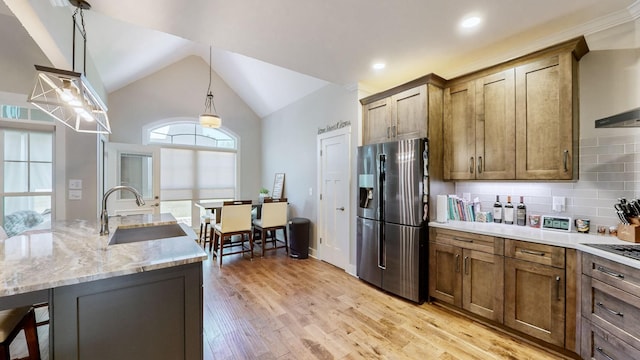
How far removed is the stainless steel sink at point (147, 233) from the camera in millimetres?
2260

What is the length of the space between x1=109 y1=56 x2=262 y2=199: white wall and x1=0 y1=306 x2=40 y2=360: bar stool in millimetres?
4299

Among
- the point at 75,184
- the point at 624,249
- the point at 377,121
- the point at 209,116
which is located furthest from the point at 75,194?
the point at 624,249

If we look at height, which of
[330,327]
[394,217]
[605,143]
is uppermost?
[605,143]

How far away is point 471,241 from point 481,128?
115cm

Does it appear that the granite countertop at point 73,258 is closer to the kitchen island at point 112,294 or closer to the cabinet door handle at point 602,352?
the kitchen island at point 112,294

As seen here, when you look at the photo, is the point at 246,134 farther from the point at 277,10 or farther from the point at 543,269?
the point at 543,269

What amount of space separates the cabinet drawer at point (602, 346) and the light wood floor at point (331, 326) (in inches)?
9.7

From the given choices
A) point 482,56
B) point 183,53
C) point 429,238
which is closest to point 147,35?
point 183,53

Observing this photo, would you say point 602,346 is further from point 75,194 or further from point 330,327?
point 75,194

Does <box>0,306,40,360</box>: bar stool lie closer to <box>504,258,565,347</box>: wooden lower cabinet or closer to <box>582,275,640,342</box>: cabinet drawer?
<box>504,258,565,347</box>: wooden lower cabinet

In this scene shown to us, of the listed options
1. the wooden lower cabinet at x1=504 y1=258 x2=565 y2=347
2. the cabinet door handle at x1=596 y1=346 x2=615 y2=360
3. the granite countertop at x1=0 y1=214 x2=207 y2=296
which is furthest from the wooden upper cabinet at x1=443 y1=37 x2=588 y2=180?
the granite countertop at x1=0 y1=214 x2=207 y2=296

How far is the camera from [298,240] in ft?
13.9

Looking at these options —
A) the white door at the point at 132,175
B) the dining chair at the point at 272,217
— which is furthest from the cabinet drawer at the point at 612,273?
the white door at the point at 132,175

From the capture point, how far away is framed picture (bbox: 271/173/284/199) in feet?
17.5
